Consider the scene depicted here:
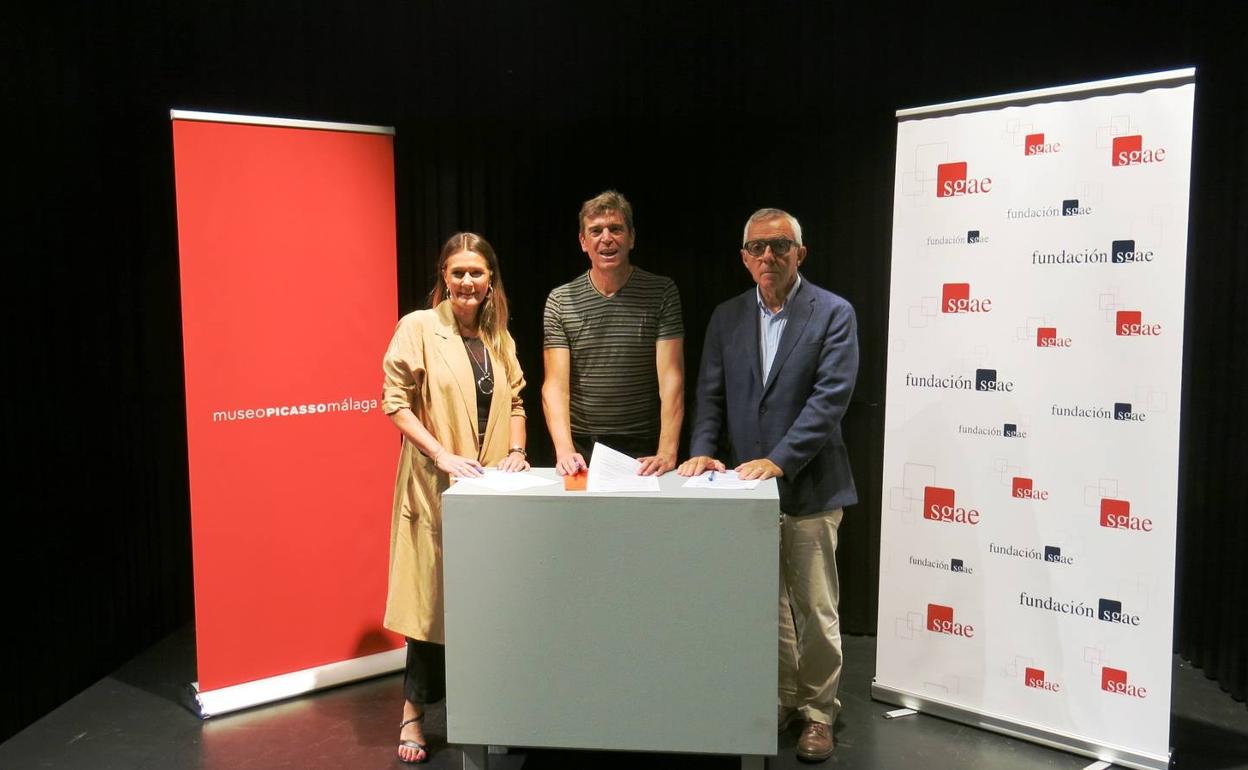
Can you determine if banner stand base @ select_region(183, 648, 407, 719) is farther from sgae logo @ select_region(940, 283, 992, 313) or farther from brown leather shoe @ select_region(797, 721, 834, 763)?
sgae logo @ select_region(940, 283, 992, 313)

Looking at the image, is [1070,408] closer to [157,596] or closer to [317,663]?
[317,663]

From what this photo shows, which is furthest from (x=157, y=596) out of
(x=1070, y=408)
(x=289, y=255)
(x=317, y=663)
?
(x=1070, y=408)

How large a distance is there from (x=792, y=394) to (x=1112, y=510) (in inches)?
43.4

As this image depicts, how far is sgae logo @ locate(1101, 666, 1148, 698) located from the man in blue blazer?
2.83 feet

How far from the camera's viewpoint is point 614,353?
3332 millimetres

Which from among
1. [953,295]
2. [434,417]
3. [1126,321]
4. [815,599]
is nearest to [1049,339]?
[1126,321]

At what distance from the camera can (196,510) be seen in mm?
3523

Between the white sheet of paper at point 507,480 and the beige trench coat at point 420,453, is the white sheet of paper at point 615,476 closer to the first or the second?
the white sheet of paper at point 507,480

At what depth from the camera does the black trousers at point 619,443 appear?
3391 millimetres

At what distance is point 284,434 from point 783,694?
2.13 meters

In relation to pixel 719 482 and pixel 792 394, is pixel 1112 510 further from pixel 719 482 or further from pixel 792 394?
pixel 719 482

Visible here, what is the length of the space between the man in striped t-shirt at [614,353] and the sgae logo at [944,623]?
3.78ft

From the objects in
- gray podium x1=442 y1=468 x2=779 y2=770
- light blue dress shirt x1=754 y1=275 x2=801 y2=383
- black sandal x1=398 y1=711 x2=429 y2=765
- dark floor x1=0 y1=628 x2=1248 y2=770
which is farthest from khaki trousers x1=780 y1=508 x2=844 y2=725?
black sandal x1=398 y1=711 x2=429 y2=765

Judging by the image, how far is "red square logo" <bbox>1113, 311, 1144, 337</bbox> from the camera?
2.99 metres
